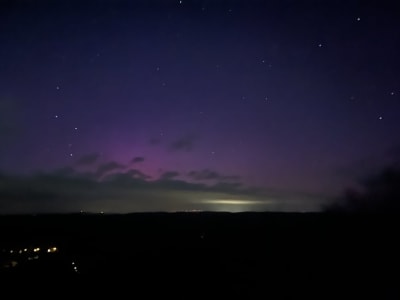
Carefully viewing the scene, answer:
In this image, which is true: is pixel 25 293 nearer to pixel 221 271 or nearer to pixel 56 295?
pixel 56 295

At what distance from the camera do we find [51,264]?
1387 inches

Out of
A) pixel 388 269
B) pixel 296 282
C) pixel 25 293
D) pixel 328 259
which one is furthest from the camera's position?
pixel 328 259

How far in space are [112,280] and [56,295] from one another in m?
9.23

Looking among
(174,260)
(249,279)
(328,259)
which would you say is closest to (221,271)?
(249,279)

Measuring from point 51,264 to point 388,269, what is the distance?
55259 mm

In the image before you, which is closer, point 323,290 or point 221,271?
point 323,290

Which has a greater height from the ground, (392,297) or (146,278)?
(146,278)

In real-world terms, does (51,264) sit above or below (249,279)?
above

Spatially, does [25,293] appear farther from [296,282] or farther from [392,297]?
[392,297]

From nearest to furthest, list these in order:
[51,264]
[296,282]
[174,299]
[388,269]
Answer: [174,299] → [51,264] → [296,282] → [388,269]

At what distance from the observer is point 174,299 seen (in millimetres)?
29516

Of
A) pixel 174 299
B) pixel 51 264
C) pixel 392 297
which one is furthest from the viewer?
pixel 392 297

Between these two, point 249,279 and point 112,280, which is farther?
point 249,279

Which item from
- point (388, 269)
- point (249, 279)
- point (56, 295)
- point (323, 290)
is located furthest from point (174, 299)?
point (388, 269)
